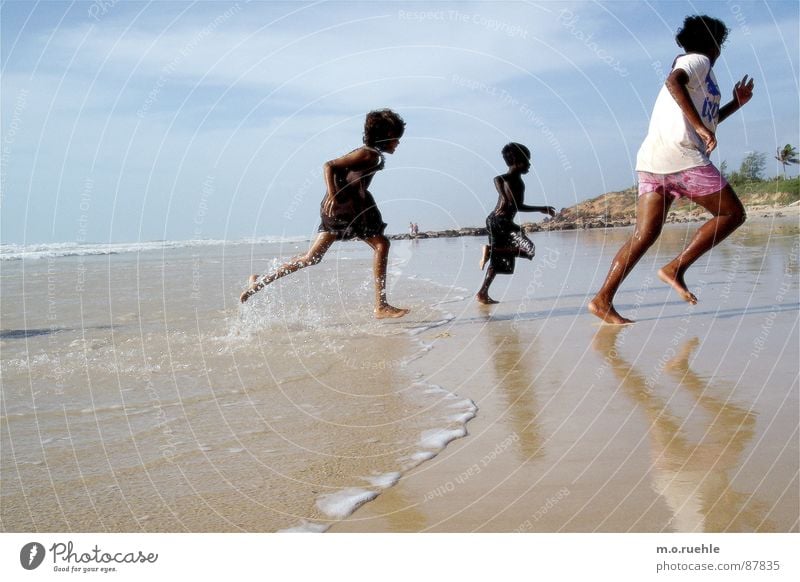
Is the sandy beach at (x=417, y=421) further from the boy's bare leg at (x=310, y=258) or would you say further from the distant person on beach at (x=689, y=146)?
the distant person on beach at (x=689, y=146)

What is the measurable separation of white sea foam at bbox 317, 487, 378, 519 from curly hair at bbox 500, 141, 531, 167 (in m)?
5.77

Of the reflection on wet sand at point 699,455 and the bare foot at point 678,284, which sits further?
the bare foot at point 678,284

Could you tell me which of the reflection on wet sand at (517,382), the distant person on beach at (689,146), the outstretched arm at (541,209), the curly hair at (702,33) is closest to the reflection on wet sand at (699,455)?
the reflection on wet sand at (517,382)

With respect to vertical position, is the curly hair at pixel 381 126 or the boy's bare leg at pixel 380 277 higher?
the curly hair at pixel 381 126

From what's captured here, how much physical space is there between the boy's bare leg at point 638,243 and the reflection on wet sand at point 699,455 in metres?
1.55

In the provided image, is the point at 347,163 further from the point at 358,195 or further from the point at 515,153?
the point at 515,153

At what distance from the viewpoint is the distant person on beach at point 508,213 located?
7977 millimetres

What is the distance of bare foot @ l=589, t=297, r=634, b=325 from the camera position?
5680 mm

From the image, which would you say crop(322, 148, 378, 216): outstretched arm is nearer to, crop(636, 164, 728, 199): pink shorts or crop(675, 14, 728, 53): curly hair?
crop(636, 164, 728, 199): pink shorts

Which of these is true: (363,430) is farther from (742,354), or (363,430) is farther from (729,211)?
(729,211)

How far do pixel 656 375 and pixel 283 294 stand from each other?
617 cm

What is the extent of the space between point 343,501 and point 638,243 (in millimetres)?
3536
